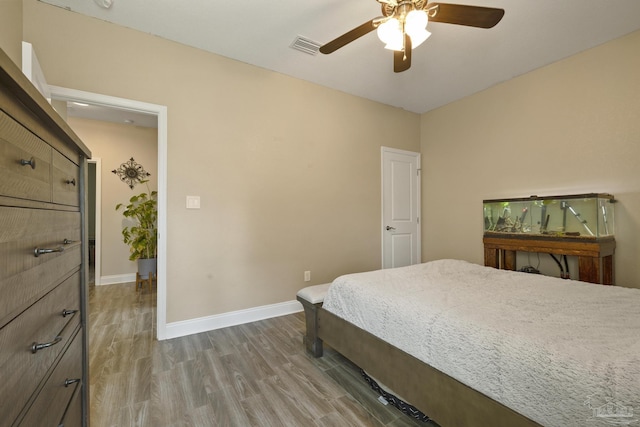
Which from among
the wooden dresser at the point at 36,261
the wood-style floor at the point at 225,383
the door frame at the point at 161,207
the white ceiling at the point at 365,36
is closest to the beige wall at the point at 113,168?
the wood-style floor at the point at 225,383

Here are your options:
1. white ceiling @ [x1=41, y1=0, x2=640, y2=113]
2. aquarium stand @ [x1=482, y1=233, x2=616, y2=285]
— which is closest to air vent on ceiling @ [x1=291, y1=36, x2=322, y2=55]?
white ceiling @ [x1=41, y1=0, x2=640, y2=113]

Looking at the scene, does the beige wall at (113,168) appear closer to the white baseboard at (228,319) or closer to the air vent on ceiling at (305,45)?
the white baseboard at (228,319)

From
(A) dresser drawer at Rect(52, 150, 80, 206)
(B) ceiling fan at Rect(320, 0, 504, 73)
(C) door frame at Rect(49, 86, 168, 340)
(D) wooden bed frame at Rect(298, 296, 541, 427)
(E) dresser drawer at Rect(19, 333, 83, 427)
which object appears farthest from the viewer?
(C) door frame at Rect(49, 86, 168, 340)

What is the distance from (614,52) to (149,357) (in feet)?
16.1

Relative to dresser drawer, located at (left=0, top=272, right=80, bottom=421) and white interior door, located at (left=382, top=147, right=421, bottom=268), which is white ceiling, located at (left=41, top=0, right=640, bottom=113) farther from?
dresser drawer, located at (left=0, top=272, right=80, bottom=421)

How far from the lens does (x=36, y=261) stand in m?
0.68

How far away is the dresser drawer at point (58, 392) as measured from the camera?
66 centimetres

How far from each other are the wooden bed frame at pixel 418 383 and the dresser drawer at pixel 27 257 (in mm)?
1456

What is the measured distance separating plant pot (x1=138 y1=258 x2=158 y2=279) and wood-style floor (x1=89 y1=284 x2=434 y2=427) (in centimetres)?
143

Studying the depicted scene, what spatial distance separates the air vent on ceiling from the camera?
8.37 ft

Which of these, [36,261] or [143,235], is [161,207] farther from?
[143,235]

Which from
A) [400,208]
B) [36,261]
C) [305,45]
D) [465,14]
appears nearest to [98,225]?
[305,45]

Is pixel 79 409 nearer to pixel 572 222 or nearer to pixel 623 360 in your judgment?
pixel 623 360

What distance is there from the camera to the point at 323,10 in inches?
86.0
